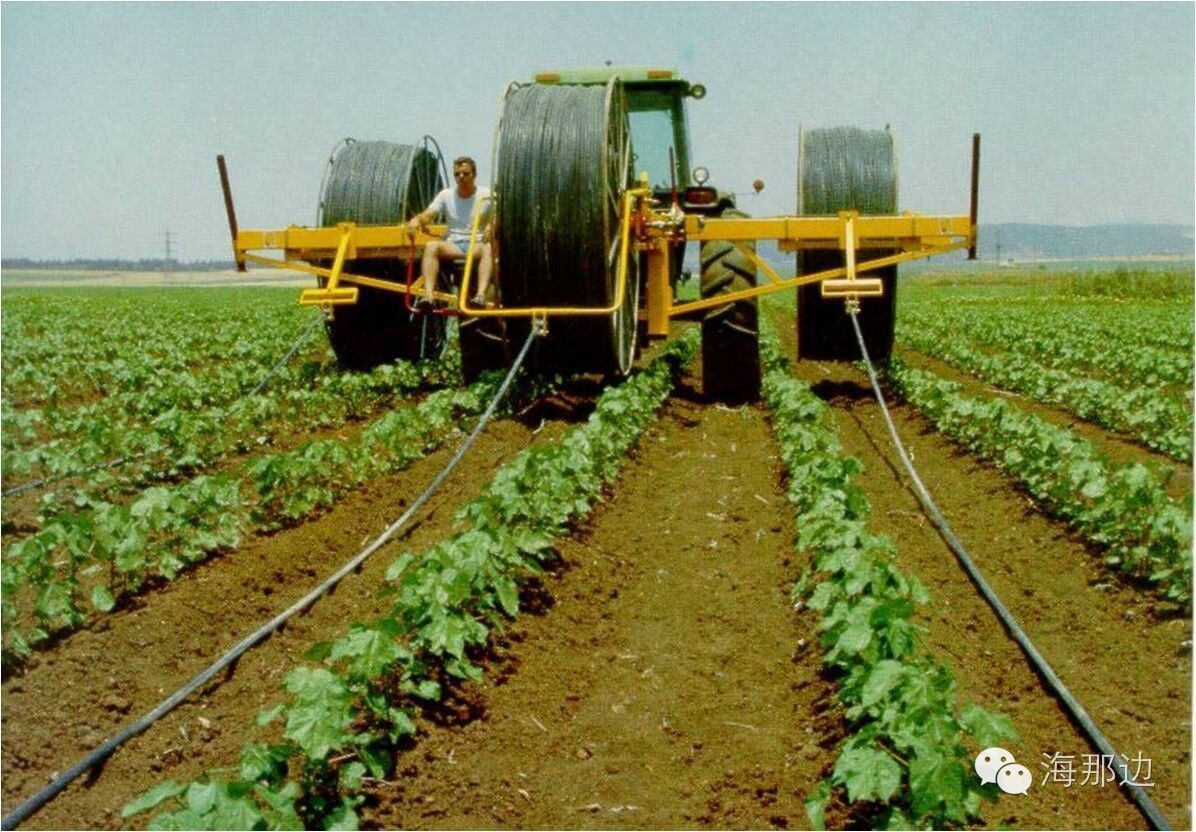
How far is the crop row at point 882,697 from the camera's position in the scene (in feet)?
9.91

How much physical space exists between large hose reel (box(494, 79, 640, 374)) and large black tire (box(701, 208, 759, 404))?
Result: 5.82 feet

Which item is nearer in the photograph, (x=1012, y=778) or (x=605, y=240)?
(x=1012, y=778)

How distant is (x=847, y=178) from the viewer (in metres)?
9.88

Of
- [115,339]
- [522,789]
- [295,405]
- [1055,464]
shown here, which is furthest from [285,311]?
[522,789]

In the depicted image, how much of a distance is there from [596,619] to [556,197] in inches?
140

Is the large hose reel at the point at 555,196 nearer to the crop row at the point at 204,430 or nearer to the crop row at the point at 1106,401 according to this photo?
the crop row at the point at 204,430

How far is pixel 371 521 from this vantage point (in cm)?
648

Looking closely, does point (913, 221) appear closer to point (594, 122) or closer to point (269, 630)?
point (594, 122)

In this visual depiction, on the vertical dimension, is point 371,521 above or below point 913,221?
below

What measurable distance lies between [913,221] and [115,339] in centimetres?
1509

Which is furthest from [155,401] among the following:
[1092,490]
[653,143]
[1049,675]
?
[1049,675]

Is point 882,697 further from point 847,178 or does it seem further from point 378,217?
point 378,217

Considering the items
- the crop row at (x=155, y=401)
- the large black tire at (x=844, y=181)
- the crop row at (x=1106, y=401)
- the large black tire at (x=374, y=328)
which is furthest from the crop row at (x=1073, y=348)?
the crop row at (x=155, y=401)

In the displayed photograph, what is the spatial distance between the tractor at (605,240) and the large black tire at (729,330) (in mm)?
14
